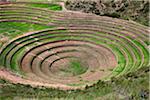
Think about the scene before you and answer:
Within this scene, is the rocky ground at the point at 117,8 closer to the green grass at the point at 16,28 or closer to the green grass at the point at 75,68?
the green grass at the point at 16,28

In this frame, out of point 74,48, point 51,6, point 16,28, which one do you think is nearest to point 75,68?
point 74,48

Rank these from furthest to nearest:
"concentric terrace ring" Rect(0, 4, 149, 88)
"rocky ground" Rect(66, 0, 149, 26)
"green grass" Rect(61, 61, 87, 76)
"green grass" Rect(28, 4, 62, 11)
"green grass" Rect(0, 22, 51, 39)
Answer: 1. "green grass" Rect(28, 4, 62, 11)
2. "rocky ground" Rect(66, 0, 149, 26)
3. "green grass" Rect(0, 22, 51, 39)
4. "green grass" Rect(61, 61, 87, 76)
5. "concentric terrace ring" Rect(0, 4, 149, 88)

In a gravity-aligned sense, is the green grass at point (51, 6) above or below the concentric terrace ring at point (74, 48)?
above

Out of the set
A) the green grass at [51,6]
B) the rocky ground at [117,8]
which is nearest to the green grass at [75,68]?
the rocky ground at [117,8]

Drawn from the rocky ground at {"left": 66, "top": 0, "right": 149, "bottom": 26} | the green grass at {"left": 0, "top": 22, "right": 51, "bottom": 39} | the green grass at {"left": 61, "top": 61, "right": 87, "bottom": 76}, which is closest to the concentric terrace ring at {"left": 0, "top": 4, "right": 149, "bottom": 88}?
the green grass at {"left": 61, "top": 61, "right": 87, "bottom": 76}

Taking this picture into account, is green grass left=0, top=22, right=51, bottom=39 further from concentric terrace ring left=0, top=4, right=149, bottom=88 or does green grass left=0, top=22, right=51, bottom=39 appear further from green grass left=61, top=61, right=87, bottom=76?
green grass left=61, top=61, right=87, bottom=76

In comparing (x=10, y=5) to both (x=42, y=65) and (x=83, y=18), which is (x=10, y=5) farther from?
(x=42, y=65)

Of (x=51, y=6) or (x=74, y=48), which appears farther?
(x=51, y=6)

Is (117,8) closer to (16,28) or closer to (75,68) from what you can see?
(75,68)

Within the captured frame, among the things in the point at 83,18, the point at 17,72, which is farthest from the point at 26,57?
the point at 83,18

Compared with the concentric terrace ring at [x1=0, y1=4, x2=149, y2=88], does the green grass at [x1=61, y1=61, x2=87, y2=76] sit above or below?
below

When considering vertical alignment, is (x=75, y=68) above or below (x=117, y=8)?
below
